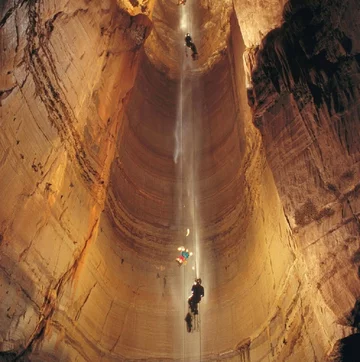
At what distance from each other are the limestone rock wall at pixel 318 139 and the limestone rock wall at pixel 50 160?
3786 mm

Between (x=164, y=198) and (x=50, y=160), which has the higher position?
(x=164, y=198)

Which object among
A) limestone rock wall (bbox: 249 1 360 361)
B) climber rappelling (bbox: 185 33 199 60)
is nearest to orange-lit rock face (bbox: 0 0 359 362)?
limestone rock wall (bbox: 249 1 360 361)

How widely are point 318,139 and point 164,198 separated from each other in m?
6.04

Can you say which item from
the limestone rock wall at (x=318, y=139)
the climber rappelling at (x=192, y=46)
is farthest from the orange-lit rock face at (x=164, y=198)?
the climber rappelling at (x=192, y=46)

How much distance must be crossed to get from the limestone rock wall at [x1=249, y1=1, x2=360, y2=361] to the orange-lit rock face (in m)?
0.03

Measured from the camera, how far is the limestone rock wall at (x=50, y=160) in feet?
23.6

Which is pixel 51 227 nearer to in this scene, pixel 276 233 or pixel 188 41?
pixel 276 233

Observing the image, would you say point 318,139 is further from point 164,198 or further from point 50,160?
point 164,198

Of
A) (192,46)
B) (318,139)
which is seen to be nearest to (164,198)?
→ (318,139)

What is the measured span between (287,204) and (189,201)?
211 inches

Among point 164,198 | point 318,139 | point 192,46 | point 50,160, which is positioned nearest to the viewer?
point 318,139

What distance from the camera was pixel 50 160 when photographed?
26.9 feet

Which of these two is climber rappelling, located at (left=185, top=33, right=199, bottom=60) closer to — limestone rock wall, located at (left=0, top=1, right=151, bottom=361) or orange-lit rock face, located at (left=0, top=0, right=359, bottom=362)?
orange-lit rock face, located at (left=0, top=0, right=359, bottom=362)

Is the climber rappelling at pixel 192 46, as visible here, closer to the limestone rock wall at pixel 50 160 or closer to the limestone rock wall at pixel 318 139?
the limestone rock wall at pixel 50 160
